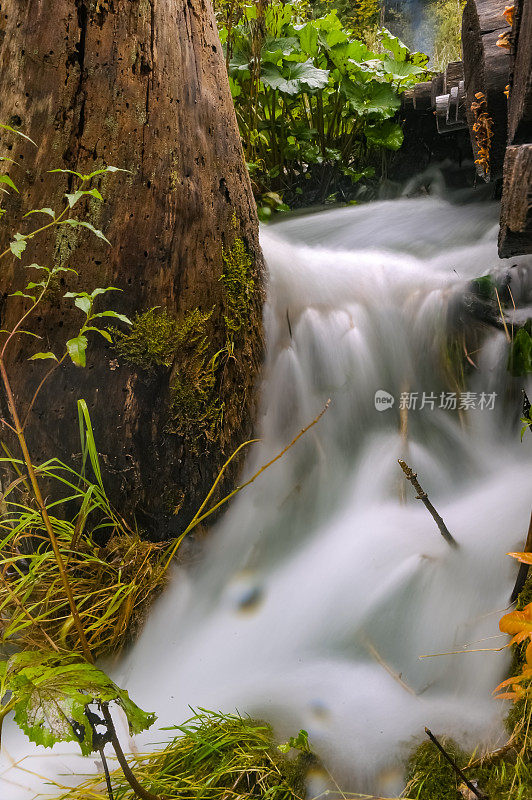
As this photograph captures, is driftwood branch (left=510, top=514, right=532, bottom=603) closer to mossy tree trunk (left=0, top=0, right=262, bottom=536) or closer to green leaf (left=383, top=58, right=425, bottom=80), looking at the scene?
mossy tree trunk (left=0, top=0, right=262, bottom=536)

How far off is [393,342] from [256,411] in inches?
28.3

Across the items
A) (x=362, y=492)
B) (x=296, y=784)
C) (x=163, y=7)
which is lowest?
(x=296, y=784)

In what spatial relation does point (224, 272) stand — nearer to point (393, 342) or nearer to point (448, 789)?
point (393, 342)

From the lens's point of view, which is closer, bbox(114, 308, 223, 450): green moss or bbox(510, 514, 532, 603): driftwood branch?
bbox(510, 514, 532, 603): driftwood branch

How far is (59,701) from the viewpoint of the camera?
3.42 ft

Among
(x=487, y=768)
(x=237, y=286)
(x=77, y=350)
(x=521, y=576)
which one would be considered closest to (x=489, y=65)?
(x=237, y=286)

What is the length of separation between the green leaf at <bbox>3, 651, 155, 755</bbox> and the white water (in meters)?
0.61

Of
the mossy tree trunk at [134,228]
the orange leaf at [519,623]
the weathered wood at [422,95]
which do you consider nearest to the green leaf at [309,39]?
the weathered wood at [422,95]

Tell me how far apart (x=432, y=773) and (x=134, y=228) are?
70.1 inches

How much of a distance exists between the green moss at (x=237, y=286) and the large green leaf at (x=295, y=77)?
234 centimetres

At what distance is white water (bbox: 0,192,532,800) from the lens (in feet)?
5.08

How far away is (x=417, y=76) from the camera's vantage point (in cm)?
486

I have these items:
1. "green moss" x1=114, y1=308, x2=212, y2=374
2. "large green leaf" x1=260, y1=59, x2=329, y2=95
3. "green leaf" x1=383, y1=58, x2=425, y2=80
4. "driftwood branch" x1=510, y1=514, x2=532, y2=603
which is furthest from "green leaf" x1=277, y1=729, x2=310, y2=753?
"green leaf" x1=383, y1=58, x2=425, y2=80

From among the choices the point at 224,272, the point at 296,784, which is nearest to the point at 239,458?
the point at 224,272
